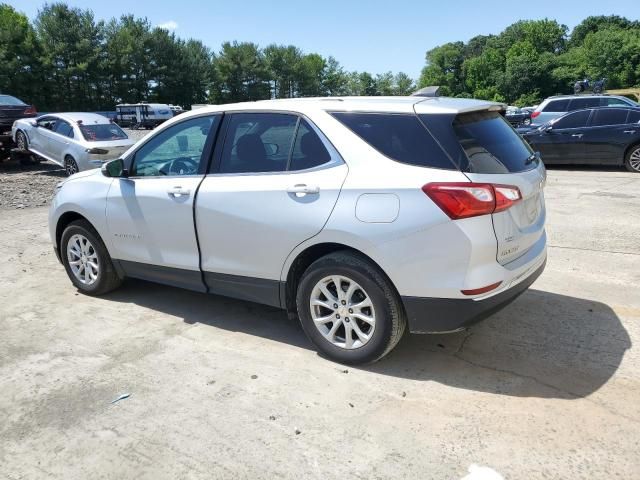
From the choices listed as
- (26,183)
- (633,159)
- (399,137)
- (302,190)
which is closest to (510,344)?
(399,137)

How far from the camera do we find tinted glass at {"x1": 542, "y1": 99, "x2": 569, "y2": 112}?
16.1 metres

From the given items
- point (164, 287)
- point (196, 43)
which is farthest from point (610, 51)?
point (164, 287)

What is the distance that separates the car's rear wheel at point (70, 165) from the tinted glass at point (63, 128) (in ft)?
2.08

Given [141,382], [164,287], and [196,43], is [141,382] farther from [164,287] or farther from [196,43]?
[196,43]

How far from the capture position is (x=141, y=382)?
11.5 feet

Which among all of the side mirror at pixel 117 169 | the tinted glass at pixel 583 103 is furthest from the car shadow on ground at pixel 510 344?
the tinted glass at pixel 583 103

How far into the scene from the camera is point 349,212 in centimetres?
331

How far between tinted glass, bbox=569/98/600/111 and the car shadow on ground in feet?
43.6

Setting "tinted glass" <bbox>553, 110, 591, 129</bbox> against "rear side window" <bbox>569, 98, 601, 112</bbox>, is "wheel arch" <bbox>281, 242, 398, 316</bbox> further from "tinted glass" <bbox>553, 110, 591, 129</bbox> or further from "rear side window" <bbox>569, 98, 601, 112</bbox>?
"rear side window" <bbox>569, 98, 601, 112</bbox>

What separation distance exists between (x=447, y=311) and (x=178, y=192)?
2291 mm

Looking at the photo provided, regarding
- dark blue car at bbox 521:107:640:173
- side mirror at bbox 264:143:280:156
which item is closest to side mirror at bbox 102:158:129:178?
side mirror at bbox 264:143:280:156

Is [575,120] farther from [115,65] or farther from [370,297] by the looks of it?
[115,65]

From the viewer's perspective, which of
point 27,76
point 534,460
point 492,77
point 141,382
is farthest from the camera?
point 492,77

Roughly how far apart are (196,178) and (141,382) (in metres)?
1.58
